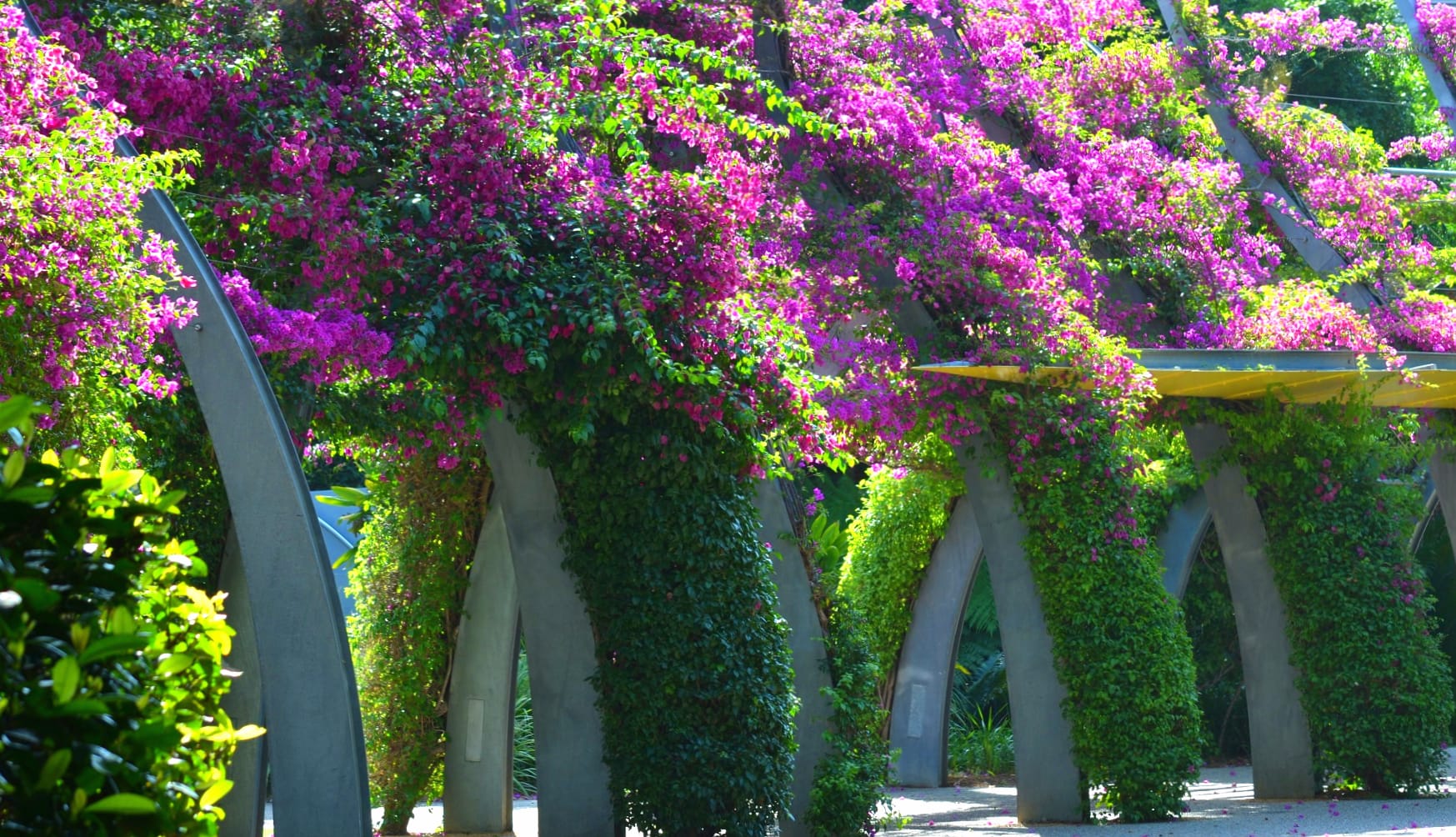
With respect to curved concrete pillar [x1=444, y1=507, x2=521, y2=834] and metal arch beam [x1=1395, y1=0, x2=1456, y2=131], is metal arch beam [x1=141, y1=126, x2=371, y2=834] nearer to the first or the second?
curved concrete pillar [x1=444, y1=507, x2=521, y2=834]

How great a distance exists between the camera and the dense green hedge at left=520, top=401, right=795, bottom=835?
689cm

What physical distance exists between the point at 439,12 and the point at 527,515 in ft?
8.33

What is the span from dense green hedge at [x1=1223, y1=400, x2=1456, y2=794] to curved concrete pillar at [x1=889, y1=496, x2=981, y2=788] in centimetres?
361

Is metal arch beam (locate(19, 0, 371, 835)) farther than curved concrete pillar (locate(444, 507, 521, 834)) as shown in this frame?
No

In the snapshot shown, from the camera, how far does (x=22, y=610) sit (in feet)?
6.61

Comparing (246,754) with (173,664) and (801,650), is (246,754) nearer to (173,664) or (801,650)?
(801,650)

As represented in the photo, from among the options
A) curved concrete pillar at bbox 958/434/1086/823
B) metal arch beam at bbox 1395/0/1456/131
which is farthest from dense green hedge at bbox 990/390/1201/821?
metal arch beam at bbox 1395/0/1456/131

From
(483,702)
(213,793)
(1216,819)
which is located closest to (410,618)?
(483,702)

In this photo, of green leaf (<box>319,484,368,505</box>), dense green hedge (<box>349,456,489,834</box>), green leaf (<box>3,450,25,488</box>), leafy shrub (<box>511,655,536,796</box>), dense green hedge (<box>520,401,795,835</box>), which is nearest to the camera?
green leaf (<box>3,450,25,488</box>)

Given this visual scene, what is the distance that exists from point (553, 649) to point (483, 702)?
12.1 ft

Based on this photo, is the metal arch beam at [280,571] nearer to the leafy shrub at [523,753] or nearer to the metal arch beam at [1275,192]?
the metal arch beam at [1275,192]

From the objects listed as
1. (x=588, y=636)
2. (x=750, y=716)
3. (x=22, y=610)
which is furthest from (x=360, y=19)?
(x=22, y=610)

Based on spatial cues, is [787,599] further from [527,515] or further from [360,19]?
[360,19]

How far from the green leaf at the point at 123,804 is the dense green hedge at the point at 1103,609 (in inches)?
312
